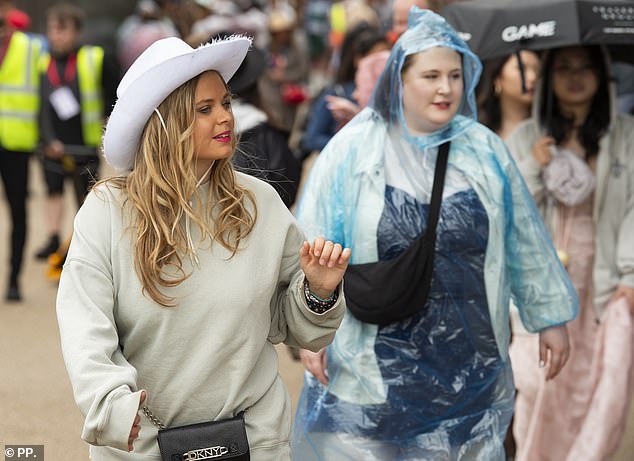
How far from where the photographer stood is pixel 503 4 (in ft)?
17.9

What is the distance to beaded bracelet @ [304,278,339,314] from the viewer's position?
10.5ft

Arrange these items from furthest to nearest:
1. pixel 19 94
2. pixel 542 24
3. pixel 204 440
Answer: pixel 19 94
pixel 542 24
pixel 204 440

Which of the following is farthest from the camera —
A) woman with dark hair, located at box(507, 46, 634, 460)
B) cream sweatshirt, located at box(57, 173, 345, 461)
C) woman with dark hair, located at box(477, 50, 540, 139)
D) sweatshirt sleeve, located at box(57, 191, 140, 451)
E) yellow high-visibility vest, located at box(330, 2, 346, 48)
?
yellow high-visibility vest, located at box(330, 2, 346, 48)

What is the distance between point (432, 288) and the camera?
4.17 metres

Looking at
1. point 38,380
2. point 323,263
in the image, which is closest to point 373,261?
point 323,263

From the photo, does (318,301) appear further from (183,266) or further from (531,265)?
(531,265)

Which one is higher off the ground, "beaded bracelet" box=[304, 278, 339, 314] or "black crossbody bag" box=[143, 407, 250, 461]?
"beaded bracelet" box=[304, 278, 339, 314]

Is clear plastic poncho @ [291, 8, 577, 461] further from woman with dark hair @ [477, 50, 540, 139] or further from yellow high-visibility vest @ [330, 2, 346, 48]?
yellow high-visibility vest @ [330, 2, 346, 48]

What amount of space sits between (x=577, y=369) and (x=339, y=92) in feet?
9.72

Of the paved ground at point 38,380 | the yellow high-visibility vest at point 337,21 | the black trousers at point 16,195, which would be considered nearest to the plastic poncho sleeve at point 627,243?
the paved ground at point 38,380

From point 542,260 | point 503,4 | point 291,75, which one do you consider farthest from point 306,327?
point 291,75

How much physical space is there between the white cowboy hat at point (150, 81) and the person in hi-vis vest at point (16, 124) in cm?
608

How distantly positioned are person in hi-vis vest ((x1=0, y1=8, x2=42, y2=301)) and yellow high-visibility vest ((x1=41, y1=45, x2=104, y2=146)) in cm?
27

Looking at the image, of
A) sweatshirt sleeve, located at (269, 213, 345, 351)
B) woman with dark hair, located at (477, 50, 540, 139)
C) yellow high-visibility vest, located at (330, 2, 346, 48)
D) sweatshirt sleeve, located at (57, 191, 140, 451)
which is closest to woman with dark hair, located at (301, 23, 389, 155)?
woman with dark hair, located at (477, 50, 540, 139)
